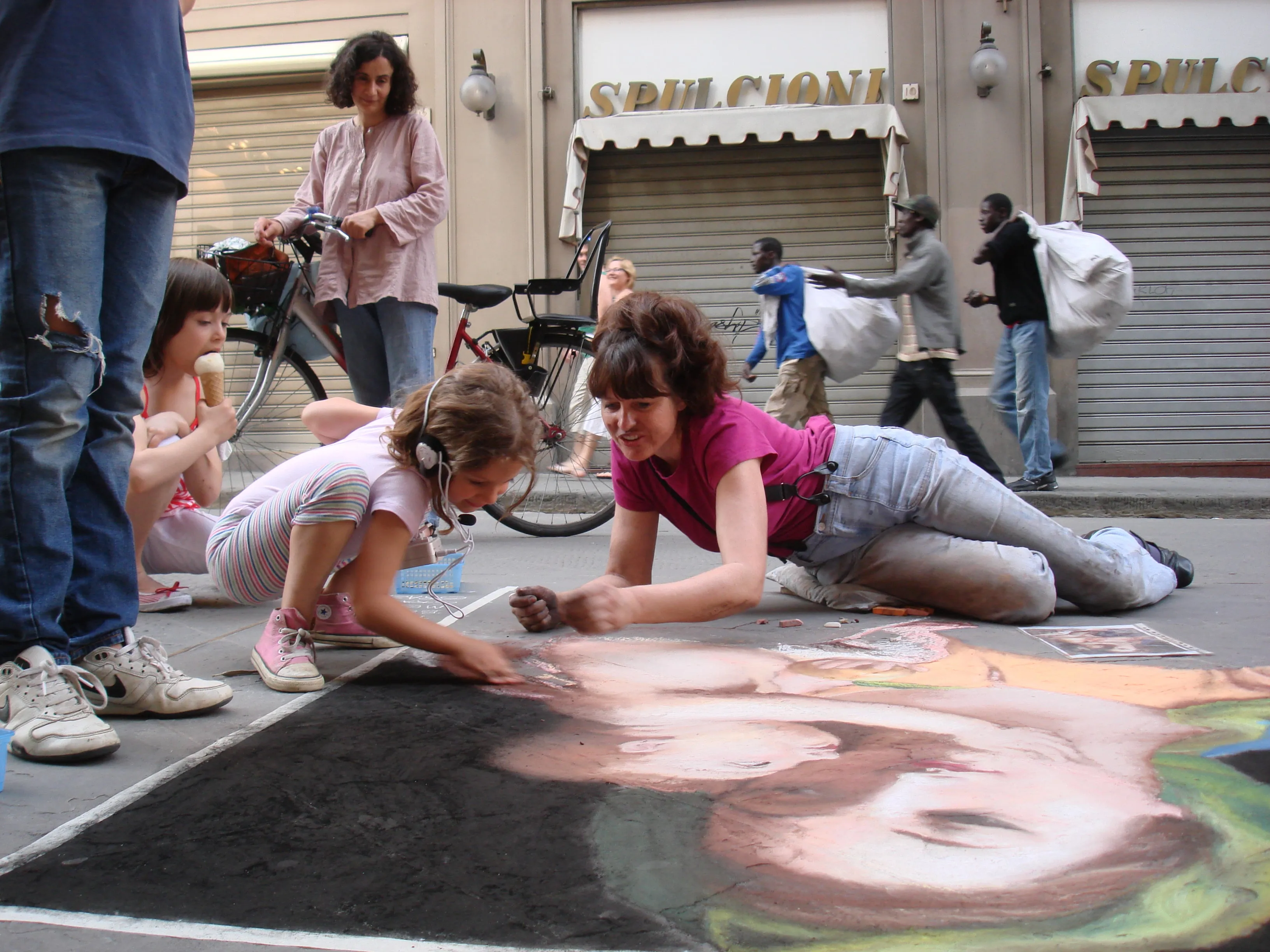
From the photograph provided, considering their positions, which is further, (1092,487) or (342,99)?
(1092,487)

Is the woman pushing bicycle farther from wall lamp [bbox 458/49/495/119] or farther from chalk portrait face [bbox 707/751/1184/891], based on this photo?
wall lamp [bbox 458/49/495/119]

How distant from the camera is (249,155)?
825 centimetres

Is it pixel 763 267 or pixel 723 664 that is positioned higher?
pixel 763 267

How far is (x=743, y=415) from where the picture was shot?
221cm

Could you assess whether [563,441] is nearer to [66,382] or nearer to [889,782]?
[66,382]

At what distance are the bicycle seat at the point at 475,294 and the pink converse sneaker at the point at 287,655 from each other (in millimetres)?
2113

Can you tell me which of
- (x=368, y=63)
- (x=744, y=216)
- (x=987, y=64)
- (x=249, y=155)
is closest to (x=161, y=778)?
(x=368, y=63)

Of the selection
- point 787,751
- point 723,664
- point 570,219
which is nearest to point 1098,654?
point 723,664

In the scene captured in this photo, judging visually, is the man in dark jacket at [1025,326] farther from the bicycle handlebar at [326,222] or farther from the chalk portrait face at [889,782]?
the chalk portrait face at [889,782]

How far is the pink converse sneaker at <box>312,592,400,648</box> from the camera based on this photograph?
7.84 feet

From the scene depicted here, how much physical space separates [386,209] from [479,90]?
168 inches

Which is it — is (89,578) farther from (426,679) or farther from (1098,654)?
(1098,654)

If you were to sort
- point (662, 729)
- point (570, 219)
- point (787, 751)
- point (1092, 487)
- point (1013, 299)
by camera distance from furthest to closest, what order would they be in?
point (570, 219) → point (1092, 487) → point (1013, 299) → point (662, 729) → point (787, 751)

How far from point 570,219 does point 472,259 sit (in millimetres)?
768
